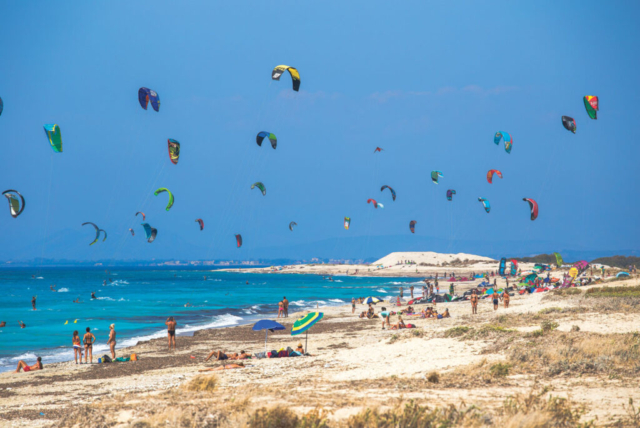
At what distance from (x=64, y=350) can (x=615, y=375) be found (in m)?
19.4

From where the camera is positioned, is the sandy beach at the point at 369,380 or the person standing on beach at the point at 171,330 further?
the person standing on beach at the point at 171,330

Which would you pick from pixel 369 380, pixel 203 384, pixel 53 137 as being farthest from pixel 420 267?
pixel 203 384

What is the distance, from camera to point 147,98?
23875 millimetres

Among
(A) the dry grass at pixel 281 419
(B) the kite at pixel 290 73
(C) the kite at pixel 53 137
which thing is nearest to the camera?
(A) the dry grass at pixel 281 419

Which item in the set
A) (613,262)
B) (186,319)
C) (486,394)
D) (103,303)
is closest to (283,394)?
(486,394)

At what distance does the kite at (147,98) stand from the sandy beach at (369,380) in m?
11.2

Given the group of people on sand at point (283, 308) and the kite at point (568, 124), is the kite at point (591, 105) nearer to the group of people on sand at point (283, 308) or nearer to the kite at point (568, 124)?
the kite at point (568, 124)

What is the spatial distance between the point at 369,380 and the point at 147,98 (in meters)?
19.2

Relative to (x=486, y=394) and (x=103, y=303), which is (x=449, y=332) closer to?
(x=486, y=394)

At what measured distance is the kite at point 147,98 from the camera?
23.4m

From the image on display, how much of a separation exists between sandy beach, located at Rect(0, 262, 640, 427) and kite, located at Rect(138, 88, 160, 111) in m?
11.2

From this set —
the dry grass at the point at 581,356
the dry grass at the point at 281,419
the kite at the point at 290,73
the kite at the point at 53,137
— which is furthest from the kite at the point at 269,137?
the dry grass at the point at 281,419

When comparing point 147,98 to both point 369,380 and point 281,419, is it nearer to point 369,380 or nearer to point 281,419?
point 369,380

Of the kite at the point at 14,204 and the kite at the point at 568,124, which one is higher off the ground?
the kite at the point at 568,124
